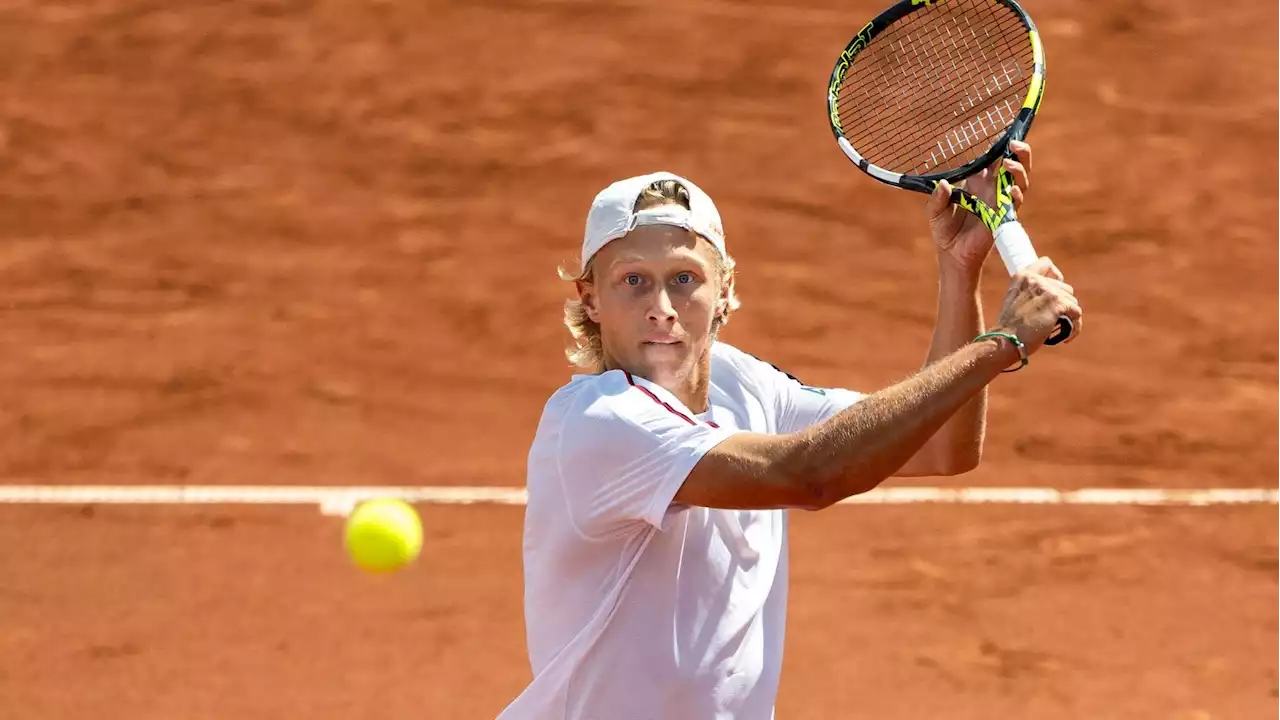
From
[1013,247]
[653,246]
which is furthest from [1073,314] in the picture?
[653,246]

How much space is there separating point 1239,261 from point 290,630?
19.0 feet

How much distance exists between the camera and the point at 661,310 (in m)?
3.21

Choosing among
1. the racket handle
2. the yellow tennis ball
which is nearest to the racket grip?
the racket handle

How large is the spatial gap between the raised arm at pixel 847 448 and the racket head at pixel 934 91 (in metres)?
1.01

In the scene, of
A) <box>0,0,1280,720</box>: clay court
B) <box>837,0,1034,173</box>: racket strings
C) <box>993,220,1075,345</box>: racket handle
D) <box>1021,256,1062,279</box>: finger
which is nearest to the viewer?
<box>1021,256,1062,279</box>: finger

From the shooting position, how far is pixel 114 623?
716 centimetres

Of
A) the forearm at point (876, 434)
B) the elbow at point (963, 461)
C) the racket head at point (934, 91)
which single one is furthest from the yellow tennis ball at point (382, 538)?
the forearm at point (876, 434)

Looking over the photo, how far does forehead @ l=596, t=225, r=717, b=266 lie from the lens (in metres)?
3.26

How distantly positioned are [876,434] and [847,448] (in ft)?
0.19

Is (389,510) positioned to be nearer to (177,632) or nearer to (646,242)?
(177,632)

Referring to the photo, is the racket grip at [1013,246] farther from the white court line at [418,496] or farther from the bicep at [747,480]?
the white court line at [418,496]

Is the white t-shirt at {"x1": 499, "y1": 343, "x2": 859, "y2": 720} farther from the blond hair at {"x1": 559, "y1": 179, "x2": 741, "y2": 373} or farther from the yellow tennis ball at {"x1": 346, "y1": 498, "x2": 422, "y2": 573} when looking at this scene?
the yellow tennis ball at {"x1": 346, "y1": 498, "x2": 422, "y2": 573}

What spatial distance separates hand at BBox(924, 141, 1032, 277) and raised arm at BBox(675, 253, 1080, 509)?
2.29 ft

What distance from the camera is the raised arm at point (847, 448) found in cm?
287
